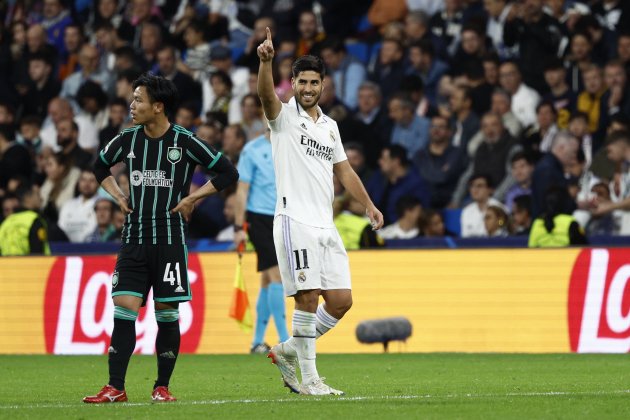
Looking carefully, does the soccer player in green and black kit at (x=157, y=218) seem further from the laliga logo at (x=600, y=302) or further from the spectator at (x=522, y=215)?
the spectator at (x=522, y=215)

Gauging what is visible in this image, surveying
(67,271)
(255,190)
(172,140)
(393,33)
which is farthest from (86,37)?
(172,140)

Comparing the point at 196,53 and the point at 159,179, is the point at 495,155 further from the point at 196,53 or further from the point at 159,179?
the point at 159,179

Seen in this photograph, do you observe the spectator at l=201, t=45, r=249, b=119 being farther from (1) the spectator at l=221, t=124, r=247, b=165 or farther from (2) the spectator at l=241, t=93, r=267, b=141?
(1) the spectator at l=221, t=124, r=247, b=165

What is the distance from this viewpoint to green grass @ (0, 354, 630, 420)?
8.20m

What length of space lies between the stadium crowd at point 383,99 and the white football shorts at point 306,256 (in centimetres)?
653

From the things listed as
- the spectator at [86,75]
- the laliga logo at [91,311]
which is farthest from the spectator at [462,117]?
the spectator at [86,75]

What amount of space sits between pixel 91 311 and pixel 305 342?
7.26 m

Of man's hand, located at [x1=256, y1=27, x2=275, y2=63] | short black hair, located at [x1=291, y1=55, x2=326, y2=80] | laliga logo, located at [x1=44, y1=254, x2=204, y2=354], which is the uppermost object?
man's hand, located at [x1=256, y1=27, x2=275, y2=63]

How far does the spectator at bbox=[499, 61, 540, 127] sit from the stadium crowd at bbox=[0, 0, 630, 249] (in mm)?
19

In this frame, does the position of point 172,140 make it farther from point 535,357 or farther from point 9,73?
point 9,73

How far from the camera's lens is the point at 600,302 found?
577 inches

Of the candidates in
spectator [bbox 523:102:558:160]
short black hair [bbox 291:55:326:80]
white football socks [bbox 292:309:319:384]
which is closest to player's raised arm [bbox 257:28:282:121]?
short black hair [bbox 291:55:326:80]

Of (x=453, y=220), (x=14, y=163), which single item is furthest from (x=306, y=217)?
(x=14, y=163)

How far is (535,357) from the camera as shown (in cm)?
1388
